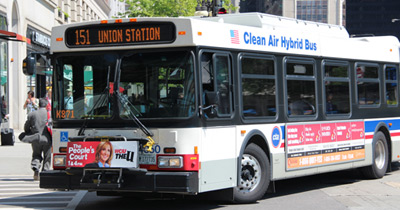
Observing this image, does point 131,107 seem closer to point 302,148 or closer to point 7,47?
point 302,148

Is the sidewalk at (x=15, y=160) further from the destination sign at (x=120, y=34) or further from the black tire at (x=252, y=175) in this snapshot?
the black tire at (x=252, y=175)

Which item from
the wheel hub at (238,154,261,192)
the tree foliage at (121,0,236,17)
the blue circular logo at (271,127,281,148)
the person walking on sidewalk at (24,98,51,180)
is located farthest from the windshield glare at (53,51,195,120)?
the tree foliage at (121,0,236,17)

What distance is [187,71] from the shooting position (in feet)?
31.5

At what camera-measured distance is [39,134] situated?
14344 millimetres

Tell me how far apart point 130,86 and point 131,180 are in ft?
4.19

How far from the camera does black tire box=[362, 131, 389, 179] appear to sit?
573 inches

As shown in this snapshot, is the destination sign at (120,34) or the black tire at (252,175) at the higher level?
the destination sign at (120,34)

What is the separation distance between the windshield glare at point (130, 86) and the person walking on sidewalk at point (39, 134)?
163 inches

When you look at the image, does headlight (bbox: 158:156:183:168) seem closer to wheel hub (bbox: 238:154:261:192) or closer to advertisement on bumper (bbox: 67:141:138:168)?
advertisement on bumper (bbox: 67:141:138:168)

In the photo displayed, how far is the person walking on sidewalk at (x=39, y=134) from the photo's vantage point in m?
14.3

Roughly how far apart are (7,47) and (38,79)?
2006 centimetres

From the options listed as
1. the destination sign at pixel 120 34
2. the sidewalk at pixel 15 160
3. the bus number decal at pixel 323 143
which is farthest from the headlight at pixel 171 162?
the sidewalk at pixel 15 160

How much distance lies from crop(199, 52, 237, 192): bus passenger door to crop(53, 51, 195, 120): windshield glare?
11.7 inches

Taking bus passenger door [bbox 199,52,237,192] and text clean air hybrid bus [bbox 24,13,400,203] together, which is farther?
bus passenger door [bbox 199,52,237,192]
